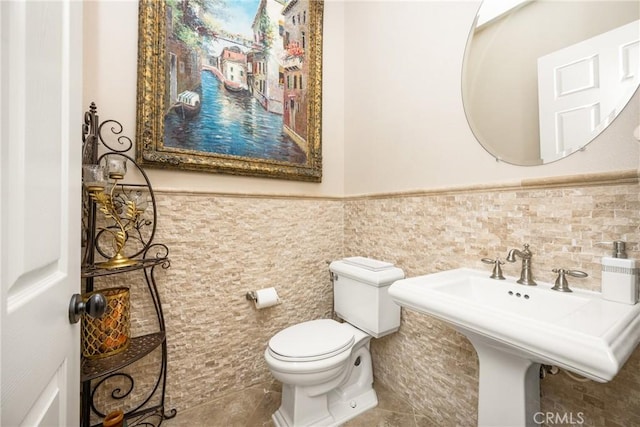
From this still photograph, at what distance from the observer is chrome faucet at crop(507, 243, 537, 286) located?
98 centimetres

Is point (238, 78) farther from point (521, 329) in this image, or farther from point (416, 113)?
point (521, 329)

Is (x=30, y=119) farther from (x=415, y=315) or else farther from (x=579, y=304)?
(x=415, y=315)

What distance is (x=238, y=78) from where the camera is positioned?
60.9 inches

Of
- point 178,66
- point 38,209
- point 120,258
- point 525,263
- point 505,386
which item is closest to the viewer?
point 38,209

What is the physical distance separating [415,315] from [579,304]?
27.9 inches

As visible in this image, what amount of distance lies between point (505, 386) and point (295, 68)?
6.39ft

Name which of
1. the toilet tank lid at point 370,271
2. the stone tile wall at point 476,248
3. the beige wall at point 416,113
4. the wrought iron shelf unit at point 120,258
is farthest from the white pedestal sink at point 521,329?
the wrought iron shelf unit at point 120,258

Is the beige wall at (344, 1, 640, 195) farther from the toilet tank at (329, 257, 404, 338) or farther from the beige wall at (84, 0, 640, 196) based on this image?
the toilet tank at (329, 257, 404, 338)

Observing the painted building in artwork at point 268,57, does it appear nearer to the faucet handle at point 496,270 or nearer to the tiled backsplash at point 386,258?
the tiled backsplash at point 386,258

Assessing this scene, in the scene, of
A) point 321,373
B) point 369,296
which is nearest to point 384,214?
point 369,296

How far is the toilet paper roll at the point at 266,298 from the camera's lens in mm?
1510

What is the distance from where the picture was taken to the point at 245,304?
1.56 meters

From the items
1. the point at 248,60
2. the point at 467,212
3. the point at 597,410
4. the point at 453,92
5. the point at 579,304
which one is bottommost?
the point at 597,410

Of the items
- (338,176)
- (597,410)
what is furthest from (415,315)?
(338,176)
